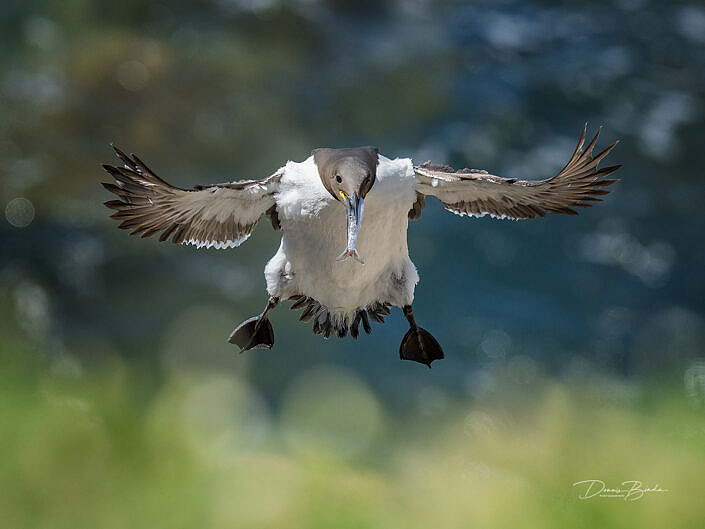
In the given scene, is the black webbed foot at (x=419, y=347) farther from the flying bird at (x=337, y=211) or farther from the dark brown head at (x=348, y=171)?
the dark brown head at (x=348, y=171)

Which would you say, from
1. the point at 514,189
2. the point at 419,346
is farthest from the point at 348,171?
the point at 419,346

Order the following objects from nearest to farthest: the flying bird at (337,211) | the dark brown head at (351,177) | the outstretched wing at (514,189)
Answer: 1. the dark brown head at (351,177)
2. the flying bird at (337,211)
3. the outstretched wing at (514,189)

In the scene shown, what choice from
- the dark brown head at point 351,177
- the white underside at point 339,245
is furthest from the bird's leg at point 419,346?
the dark brown head at point 351,177

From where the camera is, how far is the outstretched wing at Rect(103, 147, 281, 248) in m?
2.92

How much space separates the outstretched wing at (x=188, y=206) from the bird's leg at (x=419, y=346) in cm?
84

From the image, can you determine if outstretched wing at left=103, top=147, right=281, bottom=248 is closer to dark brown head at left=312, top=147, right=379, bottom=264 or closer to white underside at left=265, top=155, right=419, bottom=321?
white underside at left=265, top=155, right=419, bottom=321

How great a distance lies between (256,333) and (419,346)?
77cm

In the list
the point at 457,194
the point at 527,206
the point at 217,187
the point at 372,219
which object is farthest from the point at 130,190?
the point at 527,206

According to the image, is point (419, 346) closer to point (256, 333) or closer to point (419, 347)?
point (419, 347)

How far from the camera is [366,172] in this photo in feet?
8.72

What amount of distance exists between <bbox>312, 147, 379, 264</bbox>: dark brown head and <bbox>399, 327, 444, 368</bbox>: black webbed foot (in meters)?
1.02

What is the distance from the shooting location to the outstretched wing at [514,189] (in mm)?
3211

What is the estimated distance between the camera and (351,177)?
2641 millimetres

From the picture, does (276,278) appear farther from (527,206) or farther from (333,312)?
(527,206)
